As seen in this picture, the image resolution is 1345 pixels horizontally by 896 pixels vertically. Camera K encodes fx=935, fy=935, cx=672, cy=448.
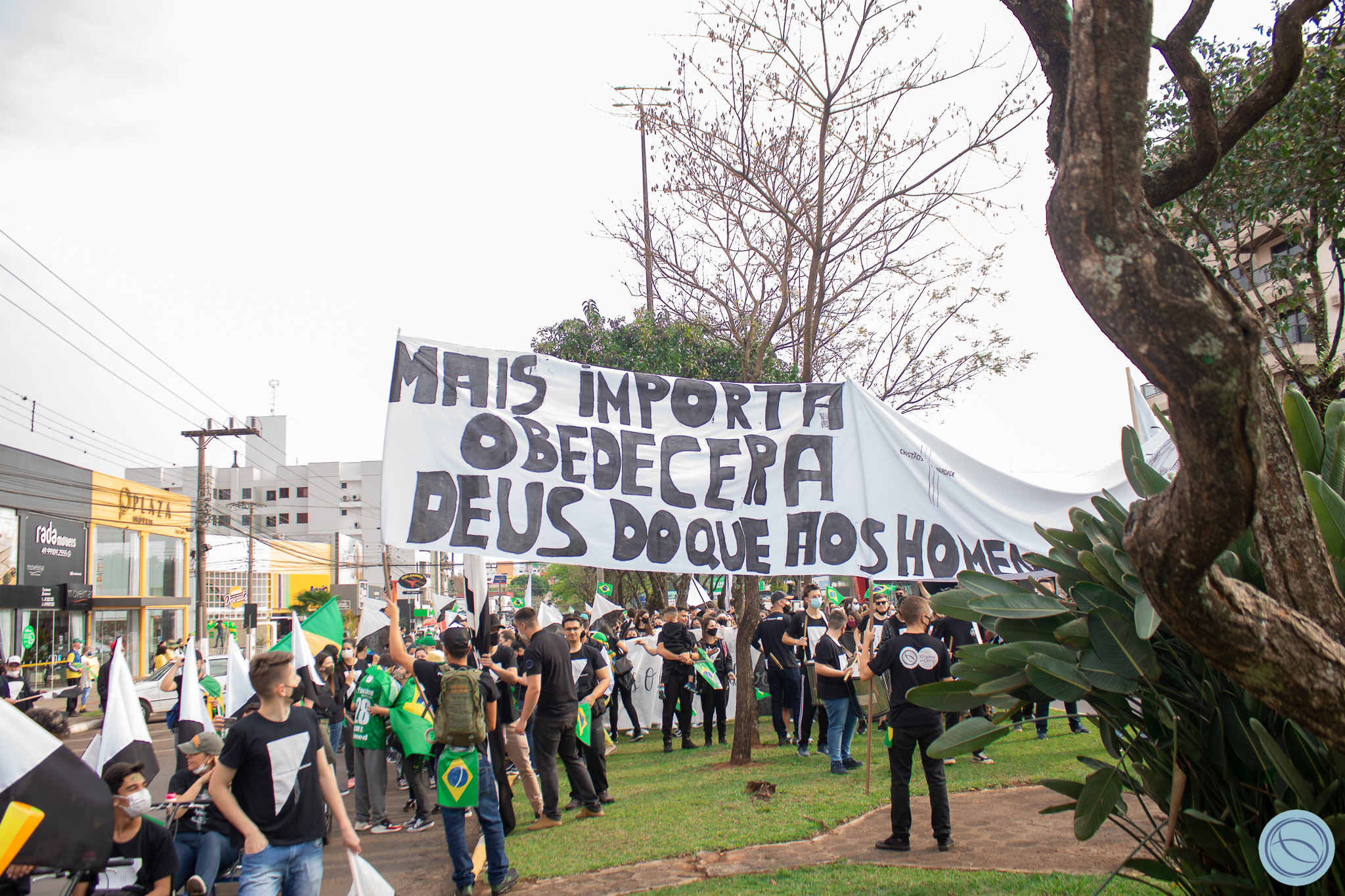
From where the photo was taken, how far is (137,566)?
126ft

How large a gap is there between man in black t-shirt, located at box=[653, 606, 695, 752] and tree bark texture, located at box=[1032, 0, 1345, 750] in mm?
10297

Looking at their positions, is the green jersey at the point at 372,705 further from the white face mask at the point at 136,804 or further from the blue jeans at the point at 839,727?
the blue jeans at the point at 839,727

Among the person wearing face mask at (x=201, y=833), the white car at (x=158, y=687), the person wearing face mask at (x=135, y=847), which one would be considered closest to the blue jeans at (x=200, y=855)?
the person wearing face mask at (x=201, y=833)

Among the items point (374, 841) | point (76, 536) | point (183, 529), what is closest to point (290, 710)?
point (374, 841)

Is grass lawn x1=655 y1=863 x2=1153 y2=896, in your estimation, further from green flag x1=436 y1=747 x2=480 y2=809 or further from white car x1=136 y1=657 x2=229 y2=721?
white car x1=136 y1=657 x2=229 y2=721

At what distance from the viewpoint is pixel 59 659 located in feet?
102

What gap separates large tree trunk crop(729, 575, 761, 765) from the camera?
10609 mm

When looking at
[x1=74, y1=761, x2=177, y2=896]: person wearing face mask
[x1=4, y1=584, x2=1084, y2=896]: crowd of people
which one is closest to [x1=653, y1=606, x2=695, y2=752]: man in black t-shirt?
[x1=4, y1=584, x2=1084, y2=896]: crowd of people

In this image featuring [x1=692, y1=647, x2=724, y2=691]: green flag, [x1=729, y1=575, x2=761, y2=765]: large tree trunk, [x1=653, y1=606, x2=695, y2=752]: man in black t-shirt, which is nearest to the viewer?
[x1=729, y1=575, x2=761, y2=765]: large tree trunk

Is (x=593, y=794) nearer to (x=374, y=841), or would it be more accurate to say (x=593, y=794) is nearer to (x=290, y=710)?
(x=374, y=841)

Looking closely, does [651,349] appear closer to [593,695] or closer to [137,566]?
[593,695]

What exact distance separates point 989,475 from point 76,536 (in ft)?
118

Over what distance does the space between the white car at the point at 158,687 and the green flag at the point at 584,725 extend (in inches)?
404

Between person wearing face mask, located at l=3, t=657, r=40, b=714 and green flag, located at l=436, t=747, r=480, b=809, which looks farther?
person wearing face mask, located at l=3, t=657, r=40, b=714
